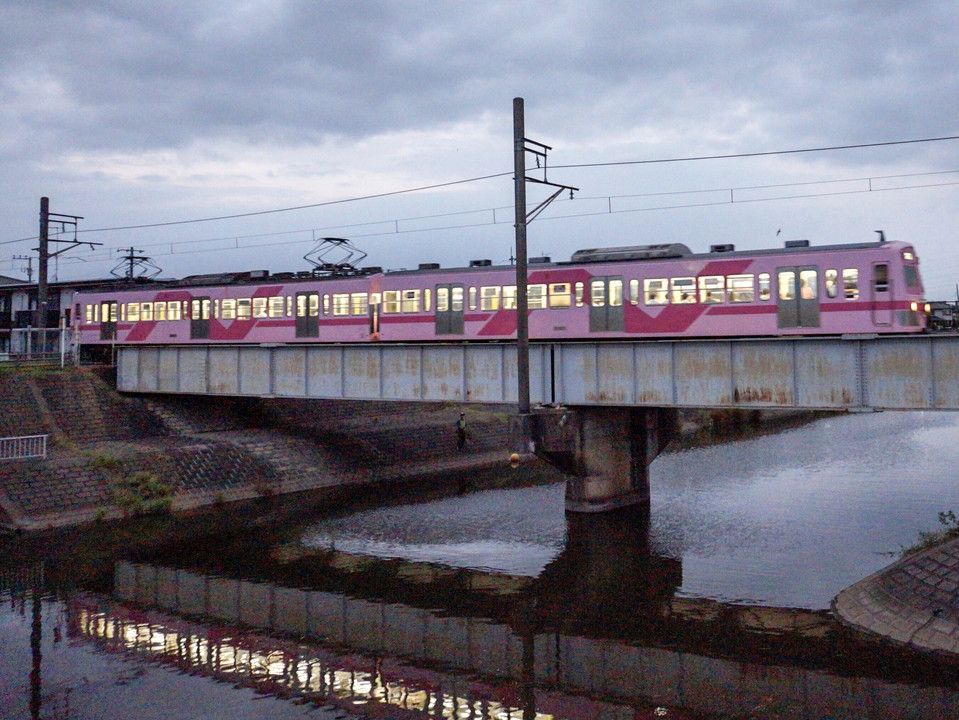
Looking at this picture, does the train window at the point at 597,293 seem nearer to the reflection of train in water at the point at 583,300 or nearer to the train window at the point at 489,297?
the reflection of train in water at the point at 583,300

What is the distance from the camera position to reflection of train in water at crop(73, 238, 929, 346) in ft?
84.1

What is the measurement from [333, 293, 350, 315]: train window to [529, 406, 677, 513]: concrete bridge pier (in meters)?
10.8

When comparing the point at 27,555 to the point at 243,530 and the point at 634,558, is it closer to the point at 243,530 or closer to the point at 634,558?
the point at 243,530

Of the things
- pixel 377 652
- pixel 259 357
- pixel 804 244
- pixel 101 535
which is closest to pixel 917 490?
pixel 804 244

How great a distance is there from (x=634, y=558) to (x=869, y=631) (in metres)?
8.57

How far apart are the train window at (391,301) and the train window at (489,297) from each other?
425cm

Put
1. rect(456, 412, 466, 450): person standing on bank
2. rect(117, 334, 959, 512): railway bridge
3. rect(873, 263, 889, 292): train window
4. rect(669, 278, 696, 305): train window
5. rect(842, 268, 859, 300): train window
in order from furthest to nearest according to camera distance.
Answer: rect(456, 412, 466, 450): person standing on bank < rect(669, 278, 696, 305): train window < rect(842, 268, 859, 300): train window < rect(873, 263, 889, 292): train window < rect(117, 334, 959, 512): railway bridge

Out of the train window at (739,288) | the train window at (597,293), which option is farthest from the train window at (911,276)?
the train window at (597,293)

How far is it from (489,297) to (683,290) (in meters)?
7.64

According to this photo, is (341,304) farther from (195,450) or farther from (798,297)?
(798,297)

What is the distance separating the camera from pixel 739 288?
89.7 feet

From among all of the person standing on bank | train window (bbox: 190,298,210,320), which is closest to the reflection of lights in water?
train window (bbox: 190,298,210,320)

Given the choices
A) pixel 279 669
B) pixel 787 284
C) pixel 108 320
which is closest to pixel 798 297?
pixel 787 284

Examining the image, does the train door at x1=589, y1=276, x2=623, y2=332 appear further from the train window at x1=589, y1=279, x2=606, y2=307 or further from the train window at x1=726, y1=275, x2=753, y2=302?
the train window at x1=726, y1=275, x2=753, y2=302
